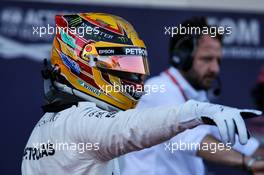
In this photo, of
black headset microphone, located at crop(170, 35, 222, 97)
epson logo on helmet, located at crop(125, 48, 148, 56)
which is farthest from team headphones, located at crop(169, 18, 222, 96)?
epson logo on helmet, located at crop(125, 48, 148, 56)

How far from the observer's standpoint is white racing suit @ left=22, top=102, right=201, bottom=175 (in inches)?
68.0

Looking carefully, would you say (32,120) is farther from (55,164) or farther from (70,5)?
(55,164)

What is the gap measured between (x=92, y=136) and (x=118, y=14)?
110 inches

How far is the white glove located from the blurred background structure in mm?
2697

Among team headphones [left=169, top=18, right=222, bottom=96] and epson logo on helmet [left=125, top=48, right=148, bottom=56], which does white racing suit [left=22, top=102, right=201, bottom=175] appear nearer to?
epson logo on helmet [left=125, top=48, right=148, bottom=56]

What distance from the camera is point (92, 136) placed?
1.83 meters

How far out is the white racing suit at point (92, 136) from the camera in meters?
1.73

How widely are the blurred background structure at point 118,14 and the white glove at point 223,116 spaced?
8.85 feet

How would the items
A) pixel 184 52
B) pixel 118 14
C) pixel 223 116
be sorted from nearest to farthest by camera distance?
pixel 223 116 → pixel 184 52 → pixel 118 14
